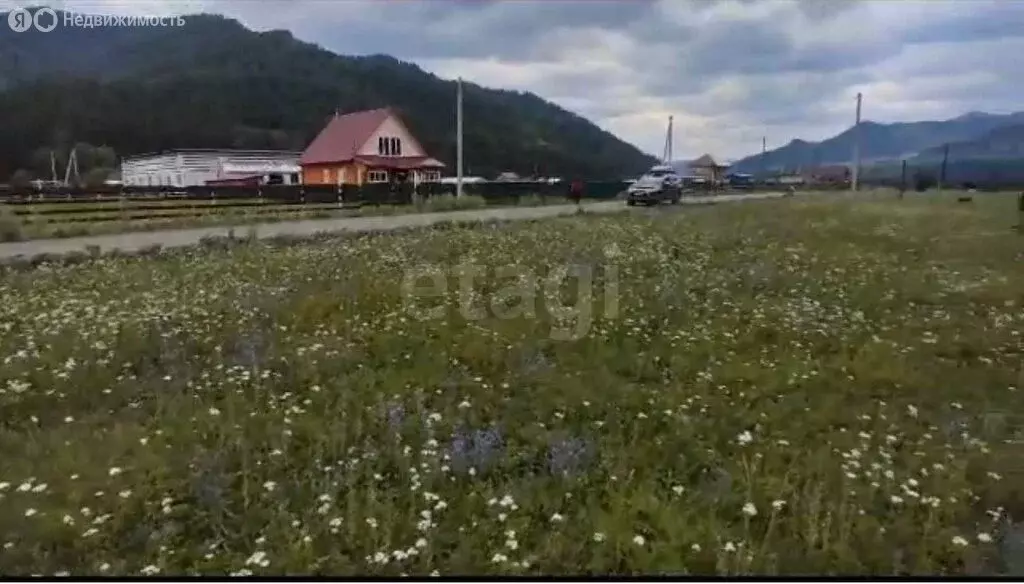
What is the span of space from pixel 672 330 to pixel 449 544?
4.28 metres

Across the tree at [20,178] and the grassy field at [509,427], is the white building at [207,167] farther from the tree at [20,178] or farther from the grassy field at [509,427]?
the grassy field at [509,427]

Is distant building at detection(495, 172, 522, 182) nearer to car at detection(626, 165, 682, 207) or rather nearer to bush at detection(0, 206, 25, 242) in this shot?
car at detection(626, 165, 682, 207)

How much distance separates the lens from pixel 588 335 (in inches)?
268

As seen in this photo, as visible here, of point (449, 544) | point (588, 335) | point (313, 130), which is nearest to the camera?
point (449, 544)

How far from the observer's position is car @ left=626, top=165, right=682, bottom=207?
103 ft

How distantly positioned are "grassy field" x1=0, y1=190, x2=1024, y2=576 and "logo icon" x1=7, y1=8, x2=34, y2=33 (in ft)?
9.54

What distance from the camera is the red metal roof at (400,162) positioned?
91.5 feet

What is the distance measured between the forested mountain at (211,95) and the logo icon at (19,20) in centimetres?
11

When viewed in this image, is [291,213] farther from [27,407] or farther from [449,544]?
[449,544]

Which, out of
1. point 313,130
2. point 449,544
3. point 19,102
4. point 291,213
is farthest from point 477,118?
point 449,544

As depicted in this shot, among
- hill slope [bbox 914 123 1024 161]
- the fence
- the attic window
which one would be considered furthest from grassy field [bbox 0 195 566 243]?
hill slope [bbox 914 123 1024 161]

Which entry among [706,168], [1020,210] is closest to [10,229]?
[1020,210]

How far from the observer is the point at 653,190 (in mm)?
31547

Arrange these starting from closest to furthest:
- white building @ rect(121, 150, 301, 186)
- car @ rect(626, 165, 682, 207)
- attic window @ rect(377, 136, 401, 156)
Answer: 1. white building @ rect(121, 150, 301, 186)
2. attic window @ rect(377, 136, 401, 156)
3. car @ rect(626, 165, 682, 207)
